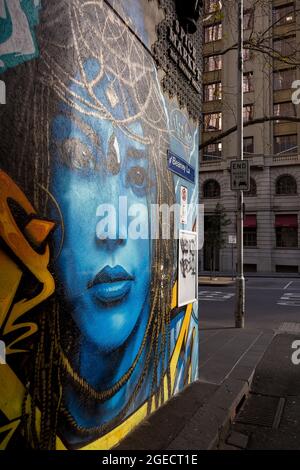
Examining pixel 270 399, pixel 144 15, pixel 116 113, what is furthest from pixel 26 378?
pixel 270 399

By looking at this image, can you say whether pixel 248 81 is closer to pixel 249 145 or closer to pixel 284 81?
pixel 284 81

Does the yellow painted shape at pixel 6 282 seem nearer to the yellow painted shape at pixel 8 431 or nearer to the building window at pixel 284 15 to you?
the yellow painted shape at pixel 8 431

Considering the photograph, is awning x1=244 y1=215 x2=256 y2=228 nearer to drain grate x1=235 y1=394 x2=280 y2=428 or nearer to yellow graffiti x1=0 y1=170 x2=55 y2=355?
drain grate x1=235 y1=394 x2=280 y2=428

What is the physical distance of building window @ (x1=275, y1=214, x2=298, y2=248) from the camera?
30312 mm

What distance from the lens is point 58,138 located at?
2354 mm

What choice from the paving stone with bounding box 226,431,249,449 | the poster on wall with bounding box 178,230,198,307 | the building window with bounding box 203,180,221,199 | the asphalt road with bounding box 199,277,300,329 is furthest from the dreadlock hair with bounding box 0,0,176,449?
the building window with bounding box 203,180,221,199

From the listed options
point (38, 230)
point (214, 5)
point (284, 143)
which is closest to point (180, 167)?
point (38, 230)

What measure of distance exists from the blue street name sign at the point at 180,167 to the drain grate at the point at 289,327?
5.45m

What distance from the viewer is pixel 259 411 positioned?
4375 millimetres

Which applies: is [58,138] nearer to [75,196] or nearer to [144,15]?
[75,196]

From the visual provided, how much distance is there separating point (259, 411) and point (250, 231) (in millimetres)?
28411

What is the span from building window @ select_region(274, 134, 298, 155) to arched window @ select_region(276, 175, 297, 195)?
210cm

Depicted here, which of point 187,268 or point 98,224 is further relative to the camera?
point 187,268
